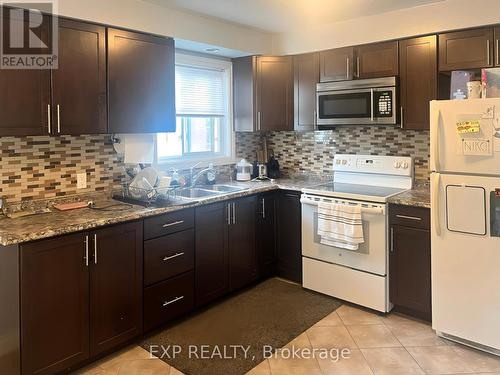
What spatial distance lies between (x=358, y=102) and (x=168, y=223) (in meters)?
1.93

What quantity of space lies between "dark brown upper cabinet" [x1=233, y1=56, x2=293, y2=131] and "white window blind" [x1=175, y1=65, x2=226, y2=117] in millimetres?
323

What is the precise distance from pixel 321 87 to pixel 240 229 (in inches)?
59.6

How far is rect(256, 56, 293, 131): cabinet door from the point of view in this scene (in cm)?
397

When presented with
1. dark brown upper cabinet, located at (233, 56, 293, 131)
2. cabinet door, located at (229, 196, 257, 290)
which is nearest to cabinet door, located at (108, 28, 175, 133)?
cabinet door, located at (229, 196, 257, 290)

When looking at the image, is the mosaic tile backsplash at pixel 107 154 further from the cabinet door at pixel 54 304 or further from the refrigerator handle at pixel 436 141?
the refrigerator handle at pixel 436 141

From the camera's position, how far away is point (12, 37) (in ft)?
7.63

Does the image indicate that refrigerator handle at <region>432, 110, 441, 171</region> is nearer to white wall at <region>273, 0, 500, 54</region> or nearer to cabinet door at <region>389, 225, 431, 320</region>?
cabinet door at <region>389, 225, 431, 320</region>

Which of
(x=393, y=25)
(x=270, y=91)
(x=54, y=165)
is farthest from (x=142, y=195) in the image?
(x=393, y=25)

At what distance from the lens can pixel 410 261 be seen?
2998 mm

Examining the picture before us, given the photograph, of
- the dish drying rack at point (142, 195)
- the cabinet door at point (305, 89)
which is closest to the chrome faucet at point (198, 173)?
the dish drying rack at point (142, 195)

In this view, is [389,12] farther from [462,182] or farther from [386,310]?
[386,310]

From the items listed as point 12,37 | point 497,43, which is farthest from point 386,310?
A: point 12,37

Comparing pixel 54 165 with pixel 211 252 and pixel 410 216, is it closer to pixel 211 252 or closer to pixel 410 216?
pixel 211 252

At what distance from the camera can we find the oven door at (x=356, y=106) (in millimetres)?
3348
